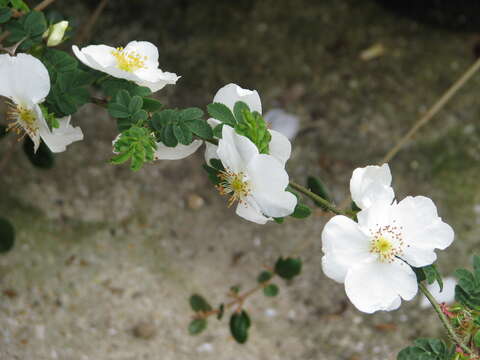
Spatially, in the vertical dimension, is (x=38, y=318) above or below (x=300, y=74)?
below

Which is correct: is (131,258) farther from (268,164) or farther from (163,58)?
Answer: (268,164)

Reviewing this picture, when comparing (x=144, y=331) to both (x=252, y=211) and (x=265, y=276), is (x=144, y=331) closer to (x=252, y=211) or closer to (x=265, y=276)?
(x=265, y=276)

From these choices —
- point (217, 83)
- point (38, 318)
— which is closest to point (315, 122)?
point (217, 83)

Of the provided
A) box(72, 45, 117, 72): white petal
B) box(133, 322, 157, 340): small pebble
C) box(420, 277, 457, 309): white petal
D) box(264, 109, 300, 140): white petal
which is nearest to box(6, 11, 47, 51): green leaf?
box(72, 45, 117, 72): white petal

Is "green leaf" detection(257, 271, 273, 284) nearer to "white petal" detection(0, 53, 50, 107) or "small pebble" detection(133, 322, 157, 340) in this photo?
"small pebble" detection(133, 322, 157, 340)

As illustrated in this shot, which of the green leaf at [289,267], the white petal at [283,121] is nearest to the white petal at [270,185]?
the green leaf at [289,267]
